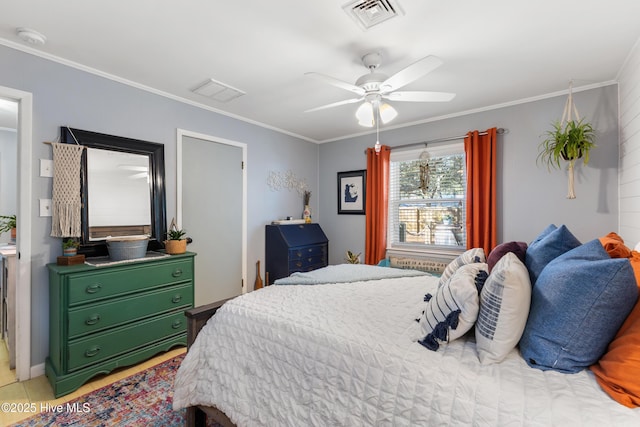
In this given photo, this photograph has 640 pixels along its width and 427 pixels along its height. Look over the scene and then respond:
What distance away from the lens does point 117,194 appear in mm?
2611

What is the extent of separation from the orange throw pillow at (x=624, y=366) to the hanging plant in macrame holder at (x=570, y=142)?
2.14 meters

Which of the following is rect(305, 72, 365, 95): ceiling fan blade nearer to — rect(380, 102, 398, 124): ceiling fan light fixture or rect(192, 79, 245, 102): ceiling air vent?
rect(380, 102, 398, 124): ceiling fan light fixture

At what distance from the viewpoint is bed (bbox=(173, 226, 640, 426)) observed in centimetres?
91

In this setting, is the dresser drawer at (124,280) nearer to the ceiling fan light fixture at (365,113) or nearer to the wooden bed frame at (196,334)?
the wooden bed frame at (196,334)

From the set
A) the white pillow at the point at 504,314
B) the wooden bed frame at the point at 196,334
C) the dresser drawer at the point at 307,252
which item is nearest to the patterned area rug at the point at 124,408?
the wooden bed frame at the point at 196,334

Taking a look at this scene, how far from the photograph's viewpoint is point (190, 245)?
316 centimetres

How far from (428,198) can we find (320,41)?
97.2 inches

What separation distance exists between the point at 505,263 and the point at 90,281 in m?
2.64

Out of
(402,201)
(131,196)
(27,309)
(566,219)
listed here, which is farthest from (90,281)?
(566,219)

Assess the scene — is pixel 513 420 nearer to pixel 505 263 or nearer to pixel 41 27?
pixel 505 263

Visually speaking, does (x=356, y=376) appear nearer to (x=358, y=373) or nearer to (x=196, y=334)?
(x=358, y=373)

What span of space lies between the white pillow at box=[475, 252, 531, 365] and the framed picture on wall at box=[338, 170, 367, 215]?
3.18 metres

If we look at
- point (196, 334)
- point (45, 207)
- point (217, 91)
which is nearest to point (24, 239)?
point (45, 207)

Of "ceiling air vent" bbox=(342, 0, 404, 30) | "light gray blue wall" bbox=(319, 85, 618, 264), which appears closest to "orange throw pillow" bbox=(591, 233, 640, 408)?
"ceiling air vent" bbox=(342, 0, 404, 30)
